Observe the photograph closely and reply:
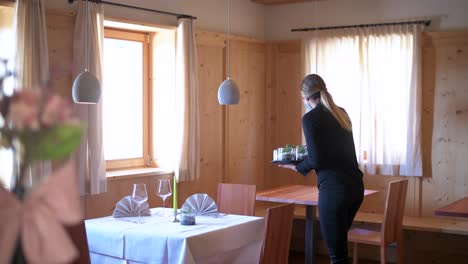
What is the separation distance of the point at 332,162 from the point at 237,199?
1.04 meters

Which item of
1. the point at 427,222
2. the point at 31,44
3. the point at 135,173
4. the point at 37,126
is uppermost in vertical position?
the point at 31,44

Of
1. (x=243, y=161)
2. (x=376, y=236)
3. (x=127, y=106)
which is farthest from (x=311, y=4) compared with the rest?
(x=376, y=236)

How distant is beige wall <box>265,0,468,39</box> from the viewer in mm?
6133

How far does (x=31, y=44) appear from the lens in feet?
14.9

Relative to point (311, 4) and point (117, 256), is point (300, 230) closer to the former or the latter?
point (311, 4)

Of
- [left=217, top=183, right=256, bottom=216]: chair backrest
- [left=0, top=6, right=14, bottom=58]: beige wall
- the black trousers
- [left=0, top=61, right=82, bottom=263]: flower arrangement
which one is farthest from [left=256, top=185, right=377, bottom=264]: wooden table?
[left=0, top=61, right=82, bottom=263]: flower arrangement

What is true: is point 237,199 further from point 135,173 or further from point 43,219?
point 43,219

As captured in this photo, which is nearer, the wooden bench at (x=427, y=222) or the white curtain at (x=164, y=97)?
the wooden bench at (x=427, y=222)

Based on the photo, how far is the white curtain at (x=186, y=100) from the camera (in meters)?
5.92

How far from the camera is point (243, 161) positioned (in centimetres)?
693

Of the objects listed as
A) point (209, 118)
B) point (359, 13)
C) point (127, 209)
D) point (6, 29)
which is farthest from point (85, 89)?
point (359, 13)

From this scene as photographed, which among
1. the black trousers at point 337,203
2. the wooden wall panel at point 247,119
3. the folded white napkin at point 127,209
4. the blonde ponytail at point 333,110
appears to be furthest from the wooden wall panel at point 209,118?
the blonde ponytail at point 333,110

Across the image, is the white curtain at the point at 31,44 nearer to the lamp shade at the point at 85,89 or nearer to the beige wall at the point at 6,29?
the beige wall at the point at 6,29

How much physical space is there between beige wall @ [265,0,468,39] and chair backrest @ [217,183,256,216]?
8.85 ft
